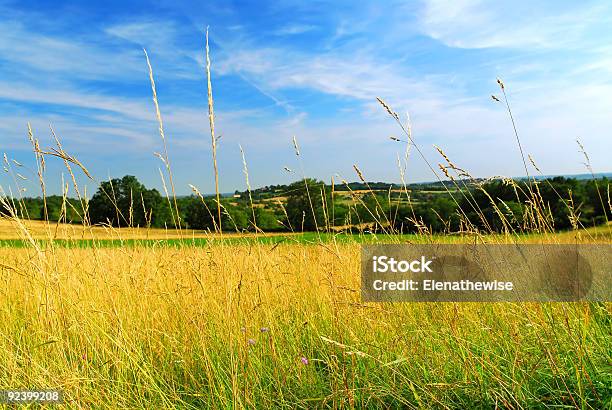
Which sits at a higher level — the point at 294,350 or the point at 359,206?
the point at 359,206

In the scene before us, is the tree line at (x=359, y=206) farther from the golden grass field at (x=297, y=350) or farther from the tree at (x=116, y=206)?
the golden grass field at (x=297, y=350)

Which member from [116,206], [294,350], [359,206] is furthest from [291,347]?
[359,206]

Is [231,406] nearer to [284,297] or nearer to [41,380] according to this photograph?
[41,380]

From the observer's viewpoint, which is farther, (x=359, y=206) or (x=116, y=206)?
(x=359, y=206)

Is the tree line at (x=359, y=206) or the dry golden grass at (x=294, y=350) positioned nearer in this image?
the dry golden grass at (x=294, y=350)

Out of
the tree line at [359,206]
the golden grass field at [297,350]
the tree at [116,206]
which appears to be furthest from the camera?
the tree at [116,206]

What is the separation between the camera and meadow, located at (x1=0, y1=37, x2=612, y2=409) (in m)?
1.86

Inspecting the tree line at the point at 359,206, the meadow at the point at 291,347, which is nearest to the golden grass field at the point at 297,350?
the meadow at the point at 291,347

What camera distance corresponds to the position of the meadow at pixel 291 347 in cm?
186

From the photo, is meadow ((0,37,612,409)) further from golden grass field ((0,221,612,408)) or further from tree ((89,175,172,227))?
tree ((89,175,172,227))

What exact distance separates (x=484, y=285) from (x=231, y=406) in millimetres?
1904

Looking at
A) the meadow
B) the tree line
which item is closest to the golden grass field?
the meadow

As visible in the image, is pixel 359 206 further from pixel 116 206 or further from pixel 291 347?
pixel 116 206

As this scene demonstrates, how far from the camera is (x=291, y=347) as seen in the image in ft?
8.38
